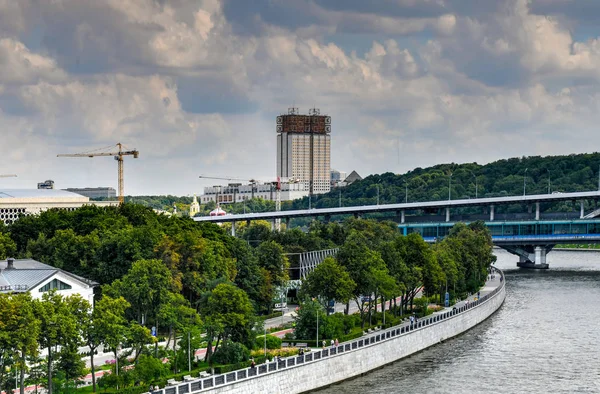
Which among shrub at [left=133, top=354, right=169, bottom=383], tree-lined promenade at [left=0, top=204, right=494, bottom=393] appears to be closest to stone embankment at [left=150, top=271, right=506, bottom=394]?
tree-lined promenade at [left=0, top=204, right=494, bottom=393]

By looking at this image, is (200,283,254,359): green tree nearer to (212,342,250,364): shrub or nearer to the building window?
(212,342,250,364): shrub

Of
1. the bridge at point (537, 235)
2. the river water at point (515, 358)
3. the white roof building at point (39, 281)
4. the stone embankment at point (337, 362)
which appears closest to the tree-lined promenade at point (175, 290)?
the white roof building at point (39, 281)

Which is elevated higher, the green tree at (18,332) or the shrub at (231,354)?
the green tree at (18,332)

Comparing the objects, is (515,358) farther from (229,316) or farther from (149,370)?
(149,370)

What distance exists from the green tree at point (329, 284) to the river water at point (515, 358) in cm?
763

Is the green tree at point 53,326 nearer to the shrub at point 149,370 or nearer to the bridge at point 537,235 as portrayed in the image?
the shrub at point 149,370

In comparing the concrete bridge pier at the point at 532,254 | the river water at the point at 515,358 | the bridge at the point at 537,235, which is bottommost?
the river water at the point at 515,358

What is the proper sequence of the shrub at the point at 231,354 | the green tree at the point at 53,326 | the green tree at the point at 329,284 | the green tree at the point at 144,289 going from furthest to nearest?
the green tree at the point at 329,284 → the green tree at the point at 144,289 → the shrub at the point at 231,354 → the green tree at the point at 53,326

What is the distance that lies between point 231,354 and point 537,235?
131m

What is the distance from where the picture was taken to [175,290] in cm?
7950

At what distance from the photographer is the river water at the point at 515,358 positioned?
68.3m

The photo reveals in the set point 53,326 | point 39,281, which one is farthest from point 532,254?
point 53,326

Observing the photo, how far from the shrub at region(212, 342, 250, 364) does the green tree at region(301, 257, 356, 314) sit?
19.2 meters

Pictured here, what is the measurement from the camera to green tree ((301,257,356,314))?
82.4 meters
